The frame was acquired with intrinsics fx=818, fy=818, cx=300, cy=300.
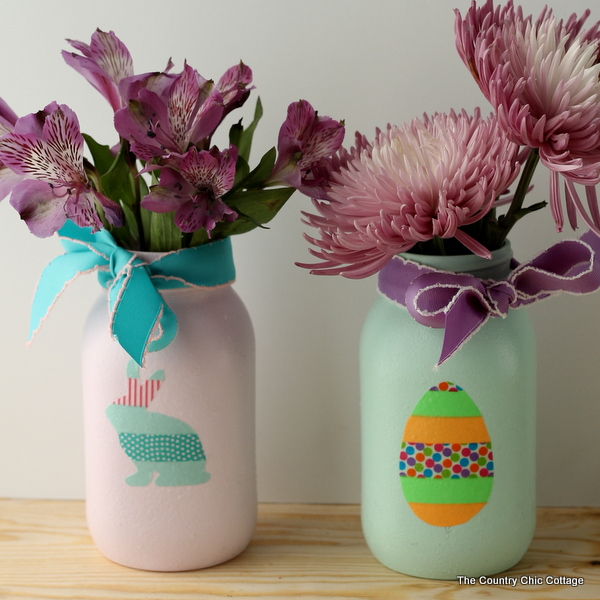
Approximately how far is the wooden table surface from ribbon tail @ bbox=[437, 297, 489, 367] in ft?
0.71

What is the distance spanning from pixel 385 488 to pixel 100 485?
0.25m

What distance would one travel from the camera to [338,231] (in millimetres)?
616

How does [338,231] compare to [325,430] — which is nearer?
[338,231]

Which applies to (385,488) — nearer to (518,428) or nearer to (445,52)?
(518,428)

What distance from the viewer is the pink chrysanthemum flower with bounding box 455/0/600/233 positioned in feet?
1.83

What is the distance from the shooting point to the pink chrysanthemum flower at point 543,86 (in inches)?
22.0

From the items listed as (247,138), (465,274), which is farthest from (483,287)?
(247,138)

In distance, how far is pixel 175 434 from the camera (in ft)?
2.24

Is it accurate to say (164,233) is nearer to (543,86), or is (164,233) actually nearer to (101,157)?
(101,157)

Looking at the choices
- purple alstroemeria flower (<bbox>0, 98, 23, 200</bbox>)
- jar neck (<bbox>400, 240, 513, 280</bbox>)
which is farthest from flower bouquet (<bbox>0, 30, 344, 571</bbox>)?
jar neck (<bbox>400, 240, 513, 280</bbox>)

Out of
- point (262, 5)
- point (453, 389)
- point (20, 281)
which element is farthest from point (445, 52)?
point (20, 281)

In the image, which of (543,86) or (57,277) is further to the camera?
(57,277)

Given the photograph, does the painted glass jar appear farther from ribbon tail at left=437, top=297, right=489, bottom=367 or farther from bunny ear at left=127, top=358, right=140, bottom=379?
ribbon tail at left=437, top=297, right=489, bottom=367

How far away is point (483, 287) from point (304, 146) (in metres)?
0.18
